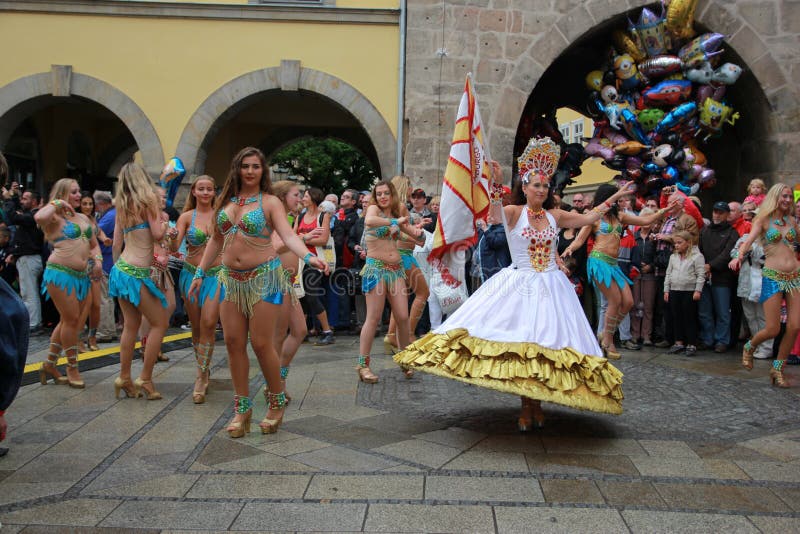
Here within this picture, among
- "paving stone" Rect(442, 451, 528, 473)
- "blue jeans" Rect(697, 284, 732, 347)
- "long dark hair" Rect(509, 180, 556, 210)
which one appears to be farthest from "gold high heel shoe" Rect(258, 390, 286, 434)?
"blue jeans" Rect(697, 284, 732, 347)

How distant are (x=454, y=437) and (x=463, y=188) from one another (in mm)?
1815

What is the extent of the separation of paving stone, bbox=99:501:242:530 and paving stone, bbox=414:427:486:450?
65.4 inches

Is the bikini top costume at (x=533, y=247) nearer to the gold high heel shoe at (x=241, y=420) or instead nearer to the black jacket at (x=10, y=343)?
the gold high heel shoe at (x=241, y=420)

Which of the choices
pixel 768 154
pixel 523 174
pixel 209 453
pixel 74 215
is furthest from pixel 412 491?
pixel 768 154

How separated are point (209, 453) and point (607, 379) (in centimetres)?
264

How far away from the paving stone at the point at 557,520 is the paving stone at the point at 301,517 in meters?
0.72

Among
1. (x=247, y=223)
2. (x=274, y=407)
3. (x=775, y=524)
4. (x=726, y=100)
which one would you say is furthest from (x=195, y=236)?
(x=726, y=100)

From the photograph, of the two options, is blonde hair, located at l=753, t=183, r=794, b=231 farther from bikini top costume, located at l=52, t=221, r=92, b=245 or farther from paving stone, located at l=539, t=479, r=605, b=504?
bikini top costume, located at l=52, t=221, r=92, b=245

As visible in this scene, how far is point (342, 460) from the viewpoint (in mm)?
4527

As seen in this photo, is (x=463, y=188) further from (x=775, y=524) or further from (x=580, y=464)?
(x=775, y=524)

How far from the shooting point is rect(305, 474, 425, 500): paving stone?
154 inches

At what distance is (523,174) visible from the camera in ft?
18.7

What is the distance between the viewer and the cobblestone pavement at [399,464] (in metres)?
3.62

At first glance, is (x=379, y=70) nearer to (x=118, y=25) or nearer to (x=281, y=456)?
(x=118, y=25)
